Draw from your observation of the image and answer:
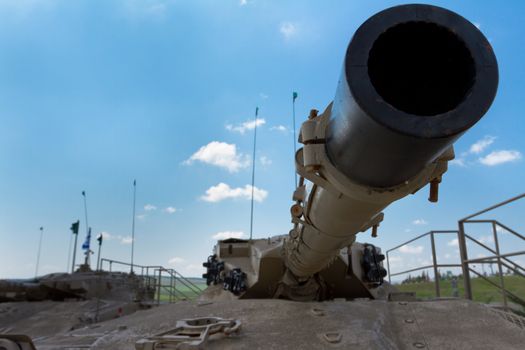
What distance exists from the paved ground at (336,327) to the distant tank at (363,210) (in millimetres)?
17

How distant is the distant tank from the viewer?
2098 mm

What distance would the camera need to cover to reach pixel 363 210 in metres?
3.25

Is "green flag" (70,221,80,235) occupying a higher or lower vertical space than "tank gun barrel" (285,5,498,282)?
higher

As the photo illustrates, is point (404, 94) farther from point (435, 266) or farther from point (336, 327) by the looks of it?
point (435, 266)

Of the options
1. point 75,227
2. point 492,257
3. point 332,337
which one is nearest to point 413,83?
point 332,337

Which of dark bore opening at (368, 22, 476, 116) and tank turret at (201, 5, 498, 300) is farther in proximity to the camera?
dark bore opening at (368, 22, 476, 116)

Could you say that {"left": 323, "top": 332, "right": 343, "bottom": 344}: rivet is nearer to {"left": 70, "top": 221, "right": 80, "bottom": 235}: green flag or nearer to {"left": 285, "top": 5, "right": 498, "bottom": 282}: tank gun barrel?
{"left": 285, "top": 5, "right": 498, "bottom": 282}: tank gun barrel

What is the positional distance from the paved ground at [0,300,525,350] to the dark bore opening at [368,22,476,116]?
2.39 m

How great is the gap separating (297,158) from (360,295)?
14.7 ft

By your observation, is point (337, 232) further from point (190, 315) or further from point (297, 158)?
point (190, 315)

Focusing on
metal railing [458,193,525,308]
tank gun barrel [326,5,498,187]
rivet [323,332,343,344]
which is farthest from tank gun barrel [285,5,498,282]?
metal railing [458,193,525,308]

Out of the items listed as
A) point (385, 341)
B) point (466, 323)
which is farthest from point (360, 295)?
point (385, 341)

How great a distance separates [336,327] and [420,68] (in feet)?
9.43

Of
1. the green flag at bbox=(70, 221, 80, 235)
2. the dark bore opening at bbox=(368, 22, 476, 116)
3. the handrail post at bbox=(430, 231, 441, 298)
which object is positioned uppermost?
the green flag at bbox=(70, 221, 80, 235)
